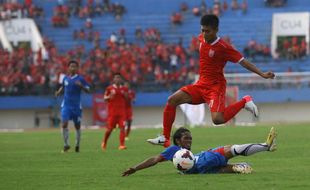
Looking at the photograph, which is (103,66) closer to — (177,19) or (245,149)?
(177,19)

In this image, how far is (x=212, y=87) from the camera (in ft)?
55.5

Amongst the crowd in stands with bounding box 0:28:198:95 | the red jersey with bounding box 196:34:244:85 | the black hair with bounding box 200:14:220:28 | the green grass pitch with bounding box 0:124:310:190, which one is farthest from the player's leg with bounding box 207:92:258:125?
the crowd in stands with bounding box 0:28:198:95

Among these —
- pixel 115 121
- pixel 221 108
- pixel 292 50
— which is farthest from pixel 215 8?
pixel 221 108

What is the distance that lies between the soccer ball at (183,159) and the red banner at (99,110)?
37043 mm

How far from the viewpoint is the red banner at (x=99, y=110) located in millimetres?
52406

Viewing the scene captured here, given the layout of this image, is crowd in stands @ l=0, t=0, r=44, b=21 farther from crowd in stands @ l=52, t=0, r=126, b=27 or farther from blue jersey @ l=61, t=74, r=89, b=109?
blue jersey @ l=61, t=74, r=89, b=109

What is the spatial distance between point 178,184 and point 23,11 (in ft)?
155

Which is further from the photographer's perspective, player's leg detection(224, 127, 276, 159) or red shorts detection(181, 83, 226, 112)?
red shorts detection(181, 83, 226, 112)

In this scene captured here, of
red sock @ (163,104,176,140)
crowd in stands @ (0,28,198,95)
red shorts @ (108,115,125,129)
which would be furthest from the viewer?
crowd in stands @ (0,28,198,95)

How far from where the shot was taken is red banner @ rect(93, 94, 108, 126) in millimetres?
52406

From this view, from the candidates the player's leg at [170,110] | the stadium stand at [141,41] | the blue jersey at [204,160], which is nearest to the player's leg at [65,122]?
the player's leg at [170,110]

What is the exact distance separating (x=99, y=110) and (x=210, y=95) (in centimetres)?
3597

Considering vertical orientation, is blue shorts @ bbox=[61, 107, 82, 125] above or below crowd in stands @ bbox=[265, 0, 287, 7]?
below

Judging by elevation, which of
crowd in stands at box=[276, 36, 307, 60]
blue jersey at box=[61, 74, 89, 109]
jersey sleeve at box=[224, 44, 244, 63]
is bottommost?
crowd in stands at box=[276, 36, 307, 60]
